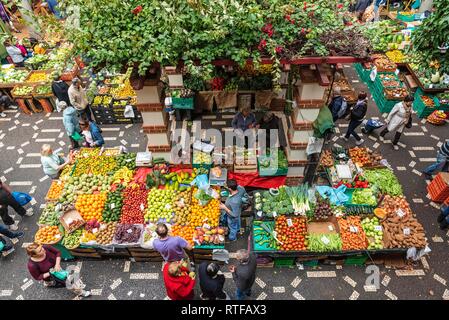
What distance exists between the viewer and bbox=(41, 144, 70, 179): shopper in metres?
7.93

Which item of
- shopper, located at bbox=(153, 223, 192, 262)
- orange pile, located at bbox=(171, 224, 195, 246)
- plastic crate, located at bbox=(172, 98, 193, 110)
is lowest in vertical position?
orange pile, located at bbox=(171, 224, 195, 246)

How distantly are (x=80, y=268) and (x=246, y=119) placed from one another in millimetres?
5554

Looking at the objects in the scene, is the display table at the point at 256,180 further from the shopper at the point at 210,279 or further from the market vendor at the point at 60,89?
the market vendor at the point at 60,89

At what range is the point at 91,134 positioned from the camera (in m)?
9.52

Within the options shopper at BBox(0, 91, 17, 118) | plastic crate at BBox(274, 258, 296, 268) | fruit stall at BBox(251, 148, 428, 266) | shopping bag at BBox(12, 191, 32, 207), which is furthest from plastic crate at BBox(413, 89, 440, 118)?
shopper at BBox(0, 91, 17, 118)

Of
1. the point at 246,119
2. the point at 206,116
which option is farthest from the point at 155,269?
the point at 206,116

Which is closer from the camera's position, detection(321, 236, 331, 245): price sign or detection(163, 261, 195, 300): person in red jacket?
detection(163, 261, 195, 300): person in red jacket

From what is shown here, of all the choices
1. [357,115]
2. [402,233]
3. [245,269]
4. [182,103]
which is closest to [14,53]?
[182,103]

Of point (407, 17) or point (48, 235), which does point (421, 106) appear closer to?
point (407, 17)

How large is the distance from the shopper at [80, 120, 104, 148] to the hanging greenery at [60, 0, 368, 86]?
357cm

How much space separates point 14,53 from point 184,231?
1126 centimetres

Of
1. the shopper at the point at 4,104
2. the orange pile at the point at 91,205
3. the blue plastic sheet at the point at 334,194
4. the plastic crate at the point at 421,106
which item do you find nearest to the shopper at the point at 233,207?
the blue plastic sheet at the point at 334,194

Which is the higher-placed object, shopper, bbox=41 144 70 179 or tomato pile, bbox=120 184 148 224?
shopper, bbox=41 144 70 179

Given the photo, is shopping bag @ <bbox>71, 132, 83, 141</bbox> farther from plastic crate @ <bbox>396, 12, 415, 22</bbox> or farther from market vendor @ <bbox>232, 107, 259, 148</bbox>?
plastic crate @ <bbox>396, 12, 415, 22</bbox>
